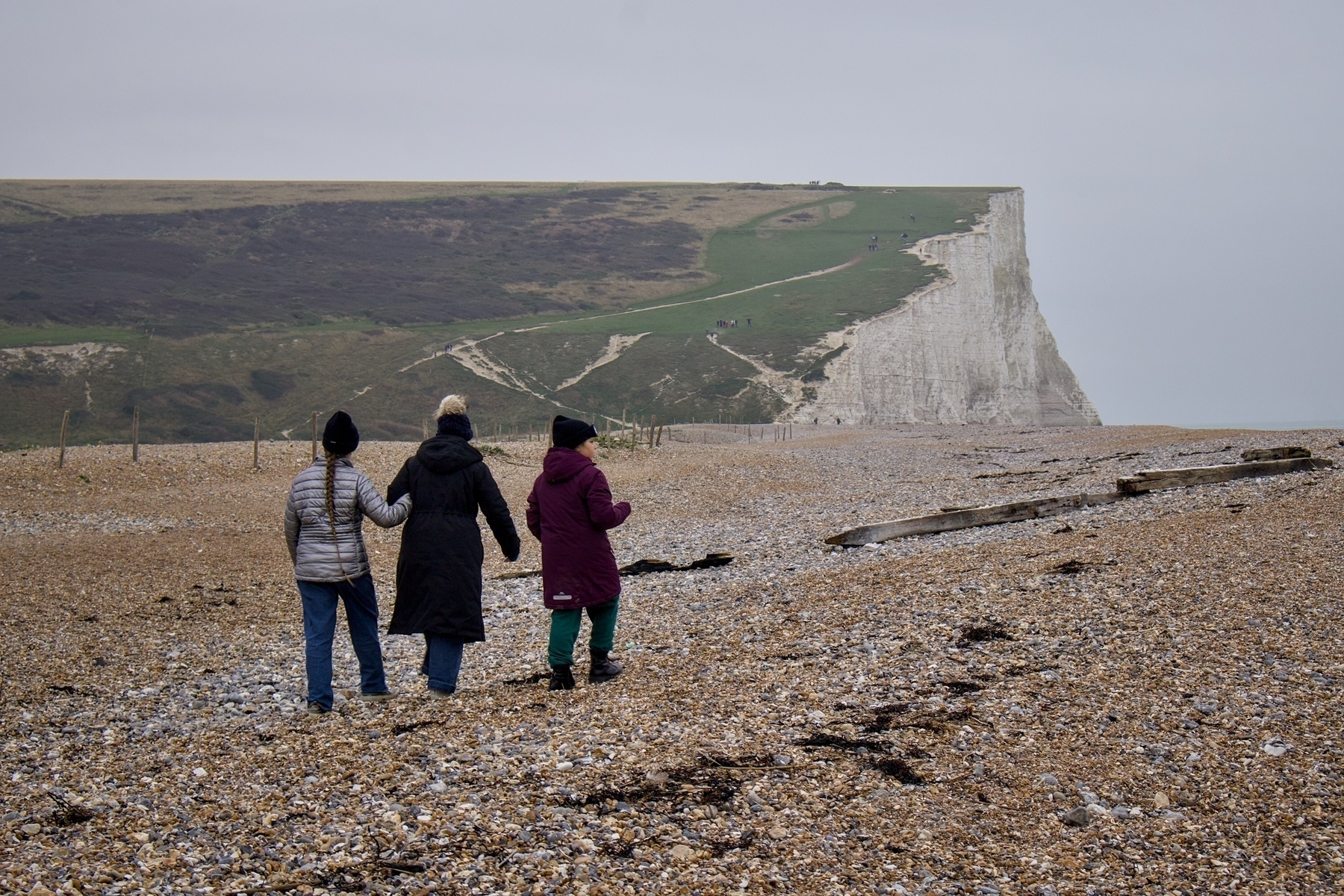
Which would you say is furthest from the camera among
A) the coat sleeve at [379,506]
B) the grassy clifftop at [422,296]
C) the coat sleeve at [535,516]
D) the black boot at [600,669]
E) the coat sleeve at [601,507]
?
the grassy clifftop at [422,296]

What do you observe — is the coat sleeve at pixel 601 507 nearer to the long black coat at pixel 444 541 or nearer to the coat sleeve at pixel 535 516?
the coat sleeve at pixel 535 516

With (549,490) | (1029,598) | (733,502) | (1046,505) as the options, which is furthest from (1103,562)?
(733,502)

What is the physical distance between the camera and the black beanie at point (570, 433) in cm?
760

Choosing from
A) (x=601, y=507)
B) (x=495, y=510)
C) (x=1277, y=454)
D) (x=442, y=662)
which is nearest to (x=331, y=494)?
(x=495, y=510)

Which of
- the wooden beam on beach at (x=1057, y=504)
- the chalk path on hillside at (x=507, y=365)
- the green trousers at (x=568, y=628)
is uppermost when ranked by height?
the chalk path on hillside at (x=507, y=365)

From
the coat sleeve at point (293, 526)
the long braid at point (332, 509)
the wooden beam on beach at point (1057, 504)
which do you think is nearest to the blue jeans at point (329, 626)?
the long braid at point (332, 509)

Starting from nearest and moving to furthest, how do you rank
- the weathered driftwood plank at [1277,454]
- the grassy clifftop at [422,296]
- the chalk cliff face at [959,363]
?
1. the weathered driftwood plank at [1277,454]
2. the grassy clifftop at [422,296]
3. the chalk cliff face at [959,363]

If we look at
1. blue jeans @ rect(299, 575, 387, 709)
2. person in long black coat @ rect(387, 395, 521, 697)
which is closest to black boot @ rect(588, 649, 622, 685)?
person in long black coat @ rect(387, 395, 521, 697)

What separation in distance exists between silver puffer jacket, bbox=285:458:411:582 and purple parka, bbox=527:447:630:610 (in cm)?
103

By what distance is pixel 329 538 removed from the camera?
7316 mm

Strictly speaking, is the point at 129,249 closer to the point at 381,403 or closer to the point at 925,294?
the point at 381,403

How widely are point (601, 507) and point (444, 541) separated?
44.1 inches

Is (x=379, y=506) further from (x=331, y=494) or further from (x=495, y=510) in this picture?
(x=495, y=510)

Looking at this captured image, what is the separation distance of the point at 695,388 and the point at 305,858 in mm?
63203
